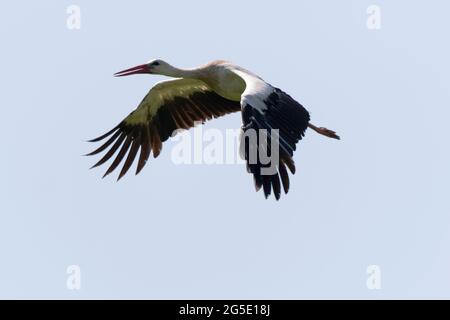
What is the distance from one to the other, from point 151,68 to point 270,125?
217cm

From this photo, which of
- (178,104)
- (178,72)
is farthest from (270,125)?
(178,104)

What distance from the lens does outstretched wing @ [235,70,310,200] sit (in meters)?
9.45

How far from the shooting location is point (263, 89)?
416 inches

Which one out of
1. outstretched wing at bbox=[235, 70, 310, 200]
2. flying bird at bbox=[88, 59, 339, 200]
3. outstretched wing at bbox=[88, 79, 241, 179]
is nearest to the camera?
outstretched wing at bbox=[235, 70, 310, 200]

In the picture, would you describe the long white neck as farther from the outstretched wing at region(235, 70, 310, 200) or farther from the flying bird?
the outstretched wing at region(235, 70, 310, 200)

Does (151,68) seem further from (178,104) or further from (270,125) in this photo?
(270,125)

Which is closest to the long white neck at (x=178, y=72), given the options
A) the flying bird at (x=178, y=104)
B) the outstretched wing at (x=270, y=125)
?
the flying bird at (x=178, y=104)

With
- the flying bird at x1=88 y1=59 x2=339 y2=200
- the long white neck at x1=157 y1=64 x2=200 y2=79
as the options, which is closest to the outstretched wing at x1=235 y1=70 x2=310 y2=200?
the flying bird at x1=88 y1=59 x2=339 y2=200

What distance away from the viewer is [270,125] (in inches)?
392

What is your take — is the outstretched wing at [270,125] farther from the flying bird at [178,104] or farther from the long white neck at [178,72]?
the long white neck at [178,72]

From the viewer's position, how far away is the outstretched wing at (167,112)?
12.0 m

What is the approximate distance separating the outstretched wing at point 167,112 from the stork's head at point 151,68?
0.77 feet

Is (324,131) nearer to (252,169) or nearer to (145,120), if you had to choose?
(145,120)

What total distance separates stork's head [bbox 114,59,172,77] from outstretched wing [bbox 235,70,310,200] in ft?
3.34
